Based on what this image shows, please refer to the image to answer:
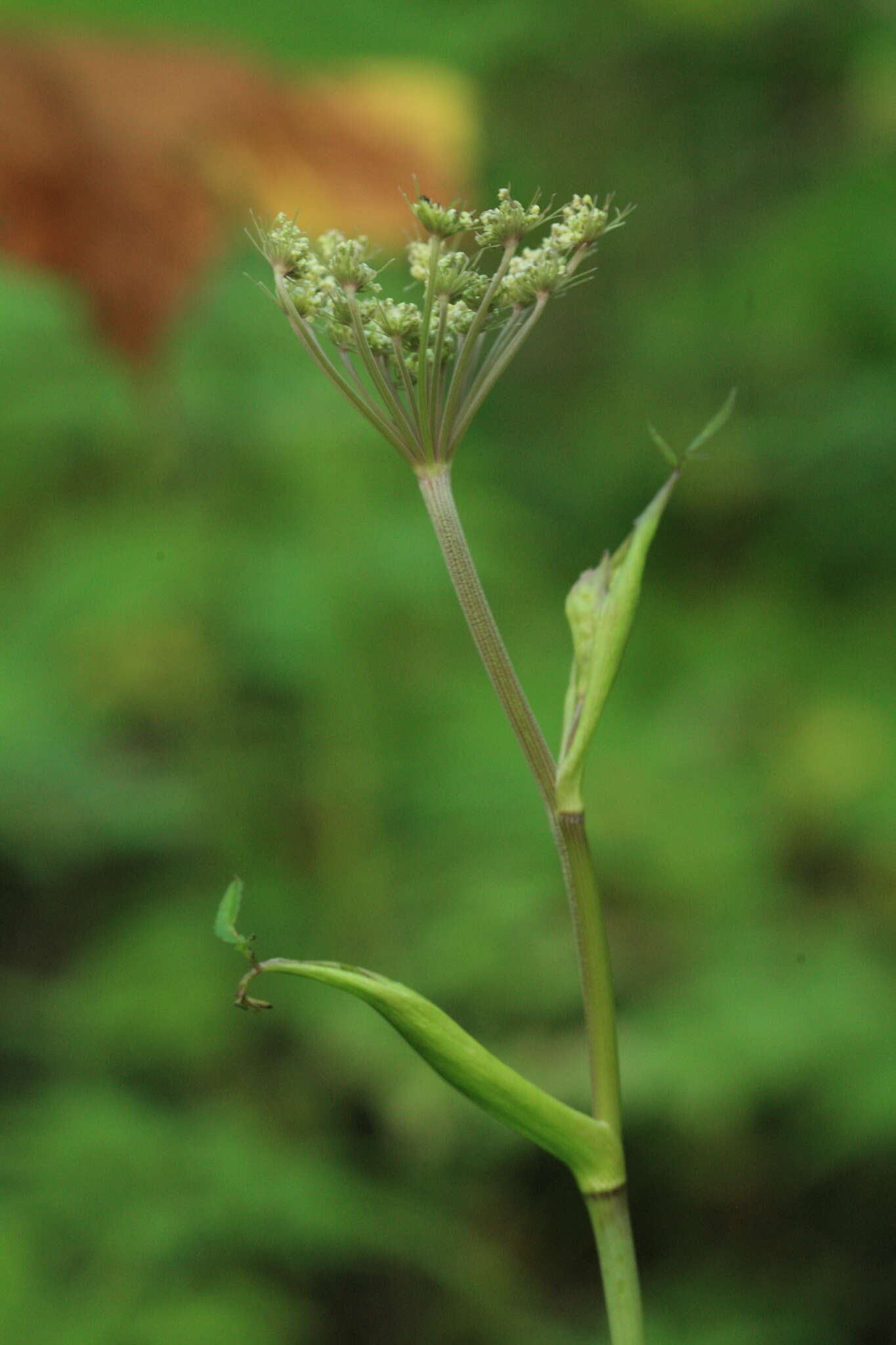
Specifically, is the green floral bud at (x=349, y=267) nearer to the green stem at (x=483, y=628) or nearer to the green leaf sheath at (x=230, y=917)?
the green stem at (x=483, y=628)

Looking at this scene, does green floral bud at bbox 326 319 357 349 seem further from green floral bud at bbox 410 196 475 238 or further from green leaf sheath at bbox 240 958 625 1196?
green leaf sheath at bbox 240 958 625 1196

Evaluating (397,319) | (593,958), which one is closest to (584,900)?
(593,958)

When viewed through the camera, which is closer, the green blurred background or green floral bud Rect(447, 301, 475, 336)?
green floral bud Rect(447, 301, 475, 336)

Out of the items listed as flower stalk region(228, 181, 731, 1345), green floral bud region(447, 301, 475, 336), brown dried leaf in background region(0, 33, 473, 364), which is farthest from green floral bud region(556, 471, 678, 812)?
brown dried leaf in background region(0, 33, 473, 364)

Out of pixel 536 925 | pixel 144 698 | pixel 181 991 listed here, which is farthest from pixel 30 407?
pixel 536 925

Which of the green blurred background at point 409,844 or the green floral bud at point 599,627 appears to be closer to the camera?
the green floral bud at point 599,627

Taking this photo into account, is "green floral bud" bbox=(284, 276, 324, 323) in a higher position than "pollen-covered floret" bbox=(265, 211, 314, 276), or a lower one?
lower

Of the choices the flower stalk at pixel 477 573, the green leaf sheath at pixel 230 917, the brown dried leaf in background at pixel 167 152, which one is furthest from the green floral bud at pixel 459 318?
the brown dried leaf in background at pixel 167 152
